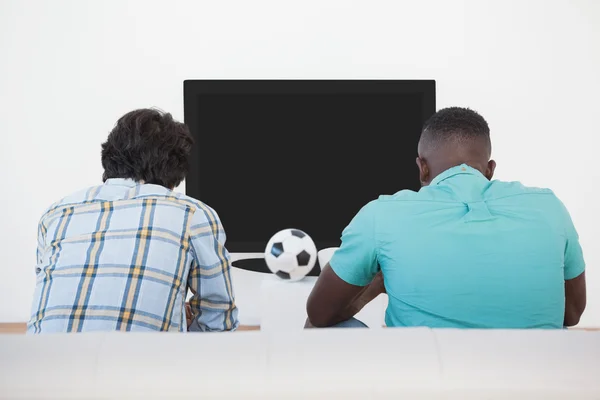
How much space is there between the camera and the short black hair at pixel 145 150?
1564 millimetres

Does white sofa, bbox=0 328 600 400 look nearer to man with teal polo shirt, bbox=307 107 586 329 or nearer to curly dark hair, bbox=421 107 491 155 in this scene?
man with teal polo shirt, bbox=307 107 586 329

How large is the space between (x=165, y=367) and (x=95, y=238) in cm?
77

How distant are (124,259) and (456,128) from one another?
2.82ft

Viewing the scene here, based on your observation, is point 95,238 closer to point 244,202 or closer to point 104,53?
point 244,202

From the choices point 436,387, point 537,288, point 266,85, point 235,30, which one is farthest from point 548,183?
point 436,387

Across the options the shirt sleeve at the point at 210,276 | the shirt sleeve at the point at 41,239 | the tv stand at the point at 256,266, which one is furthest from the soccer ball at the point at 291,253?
the shirt sleeve at the point at 41,239

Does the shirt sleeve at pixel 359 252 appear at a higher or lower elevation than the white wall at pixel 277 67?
lower

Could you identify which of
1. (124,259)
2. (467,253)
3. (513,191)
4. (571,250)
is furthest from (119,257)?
(571,250)

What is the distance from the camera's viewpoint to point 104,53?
131 inches

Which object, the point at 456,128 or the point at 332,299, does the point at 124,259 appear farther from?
the point at 456,128

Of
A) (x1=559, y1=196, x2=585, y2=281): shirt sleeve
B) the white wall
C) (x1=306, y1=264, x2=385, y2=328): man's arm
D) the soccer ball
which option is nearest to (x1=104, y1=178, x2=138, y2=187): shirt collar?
(x1=306, y1=264, x2=385, y2=328): man's arm

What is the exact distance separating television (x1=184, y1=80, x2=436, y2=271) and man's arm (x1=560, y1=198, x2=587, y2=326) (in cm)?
160

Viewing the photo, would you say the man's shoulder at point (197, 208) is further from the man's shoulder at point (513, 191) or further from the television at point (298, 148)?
the television at point (298, 148)

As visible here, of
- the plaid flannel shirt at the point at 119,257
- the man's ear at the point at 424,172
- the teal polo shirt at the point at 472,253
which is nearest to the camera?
the teal polo shirt at the point at 472,253
